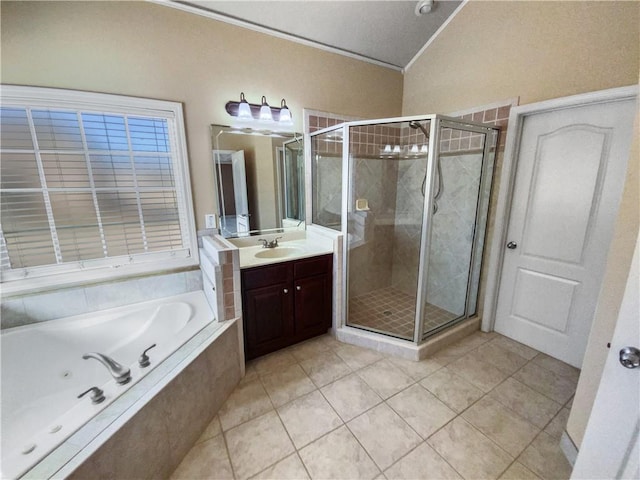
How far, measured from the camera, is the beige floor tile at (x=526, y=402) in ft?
5.33

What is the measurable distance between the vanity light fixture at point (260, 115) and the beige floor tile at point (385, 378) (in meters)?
2.22

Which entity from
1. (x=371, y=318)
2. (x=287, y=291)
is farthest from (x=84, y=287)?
(x=371, y=318)

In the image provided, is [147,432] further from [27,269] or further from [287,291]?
[27,269]

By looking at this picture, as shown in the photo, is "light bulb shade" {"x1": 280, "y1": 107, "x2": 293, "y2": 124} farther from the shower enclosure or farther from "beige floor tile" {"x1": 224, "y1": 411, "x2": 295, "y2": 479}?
"beige floor tile" {"x1": 224, "y1": 411, "x2": 295, "y2": 479}

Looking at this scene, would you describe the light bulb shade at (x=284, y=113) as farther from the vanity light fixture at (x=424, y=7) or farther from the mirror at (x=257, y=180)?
the vanity light fixture at (x=424, y=7)

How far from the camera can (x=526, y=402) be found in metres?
1.73

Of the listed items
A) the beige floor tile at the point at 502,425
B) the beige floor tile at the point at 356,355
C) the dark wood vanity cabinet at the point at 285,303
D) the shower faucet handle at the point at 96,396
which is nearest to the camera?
the shower faucet handle at the point at 96,396

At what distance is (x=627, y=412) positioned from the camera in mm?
825

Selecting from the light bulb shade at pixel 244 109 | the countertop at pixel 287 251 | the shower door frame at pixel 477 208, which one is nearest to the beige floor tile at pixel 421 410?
the shower door frame at pixel 477 208

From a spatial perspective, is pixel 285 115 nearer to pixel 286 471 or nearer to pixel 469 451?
pixel 286 471

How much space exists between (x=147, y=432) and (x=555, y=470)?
201 cm

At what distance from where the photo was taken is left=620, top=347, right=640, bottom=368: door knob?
31.0 inches

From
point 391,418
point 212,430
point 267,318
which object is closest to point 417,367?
point 391,418

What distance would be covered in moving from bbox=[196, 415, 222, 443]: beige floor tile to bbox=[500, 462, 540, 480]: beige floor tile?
1.54 m
